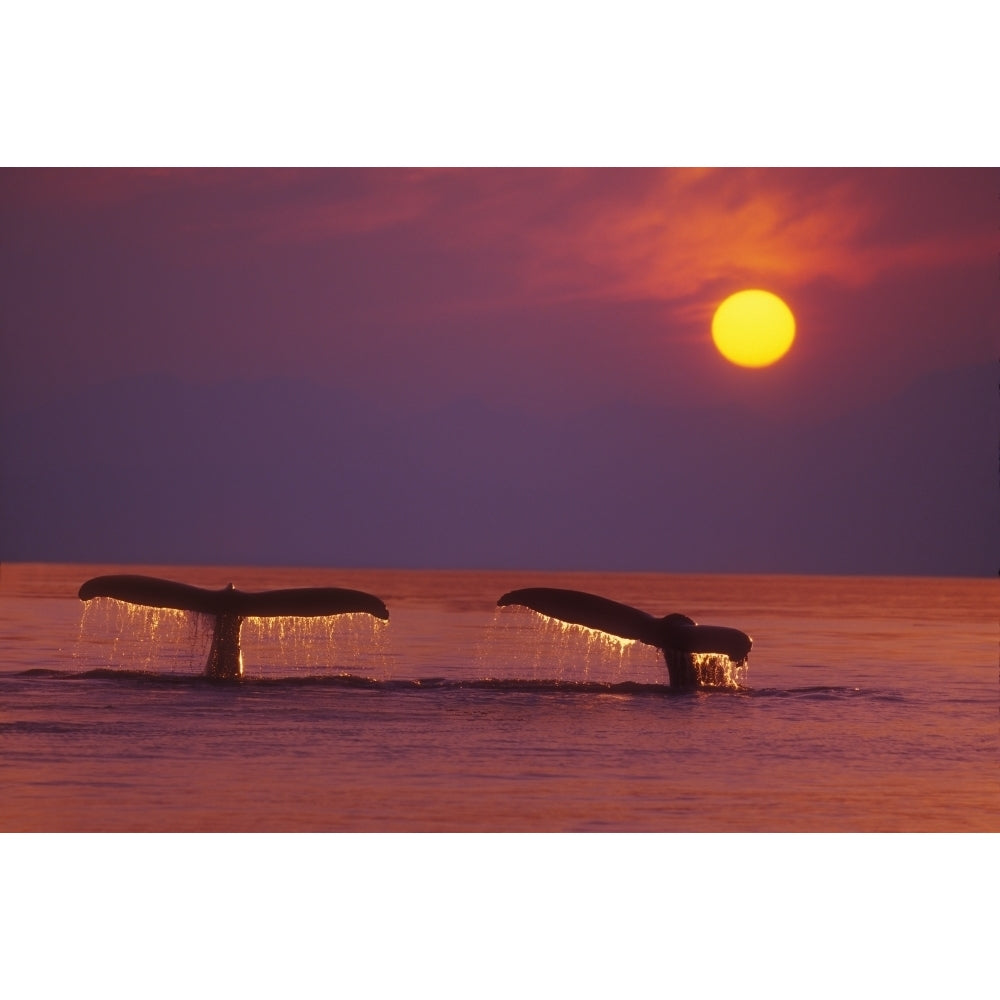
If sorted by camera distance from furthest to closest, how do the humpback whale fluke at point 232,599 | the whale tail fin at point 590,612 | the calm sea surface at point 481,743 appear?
the humpback whale fluke at point 232,599 < the whale tail fin at point 590,612 < the calm sea surface at point 481,743

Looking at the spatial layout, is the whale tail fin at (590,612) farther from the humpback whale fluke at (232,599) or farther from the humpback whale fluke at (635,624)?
the humpback whale fluke at (232,599)

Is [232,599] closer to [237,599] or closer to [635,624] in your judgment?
[237,599]

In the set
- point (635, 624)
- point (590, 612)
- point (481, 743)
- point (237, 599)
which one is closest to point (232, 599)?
point (237, 599)

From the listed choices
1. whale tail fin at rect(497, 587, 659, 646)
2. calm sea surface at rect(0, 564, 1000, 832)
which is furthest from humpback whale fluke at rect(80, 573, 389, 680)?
whale tail fin at rect(497, 587, 659, 646)

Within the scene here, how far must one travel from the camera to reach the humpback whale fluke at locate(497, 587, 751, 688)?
24750mm

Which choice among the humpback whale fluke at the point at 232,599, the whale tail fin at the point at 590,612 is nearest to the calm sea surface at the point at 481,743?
the whale tail fin at the point at 590,612

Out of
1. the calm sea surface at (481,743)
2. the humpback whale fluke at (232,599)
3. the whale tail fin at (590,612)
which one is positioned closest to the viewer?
the calm sea surface at (481,743)

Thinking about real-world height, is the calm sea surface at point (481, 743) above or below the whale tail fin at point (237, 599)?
below

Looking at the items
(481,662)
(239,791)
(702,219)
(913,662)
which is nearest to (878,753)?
(702,219)

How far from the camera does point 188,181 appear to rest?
1978cm

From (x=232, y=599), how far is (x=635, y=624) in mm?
6586

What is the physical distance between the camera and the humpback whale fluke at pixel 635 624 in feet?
81.2

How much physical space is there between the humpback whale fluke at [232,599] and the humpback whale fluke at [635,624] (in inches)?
102

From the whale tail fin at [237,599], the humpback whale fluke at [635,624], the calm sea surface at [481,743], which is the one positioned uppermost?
the whale tail fin at [237,599]
